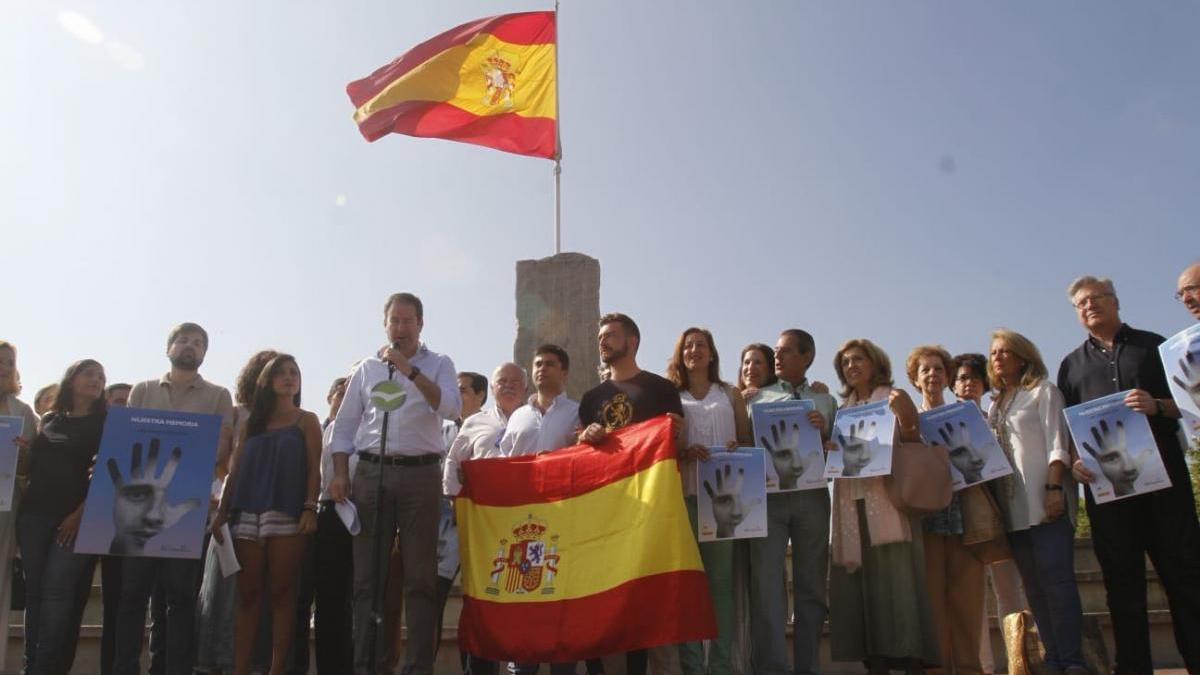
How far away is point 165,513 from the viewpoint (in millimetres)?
5008

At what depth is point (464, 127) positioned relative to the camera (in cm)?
936

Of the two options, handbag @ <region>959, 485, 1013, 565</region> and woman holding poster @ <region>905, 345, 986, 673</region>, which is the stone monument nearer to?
woman holding poster @ <region>905, 345, 986, 673</region>

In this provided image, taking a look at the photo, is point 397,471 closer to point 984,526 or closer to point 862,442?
point 862,442

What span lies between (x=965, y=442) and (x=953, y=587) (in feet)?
Result: 2.83

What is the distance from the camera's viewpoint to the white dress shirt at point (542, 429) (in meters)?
5.32

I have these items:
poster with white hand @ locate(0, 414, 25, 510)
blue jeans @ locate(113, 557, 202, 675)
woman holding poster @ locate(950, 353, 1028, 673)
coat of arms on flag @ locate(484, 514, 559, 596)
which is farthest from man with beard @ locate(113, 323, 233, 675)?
woman holding poster @ locate(950, 353, 1028, 673)

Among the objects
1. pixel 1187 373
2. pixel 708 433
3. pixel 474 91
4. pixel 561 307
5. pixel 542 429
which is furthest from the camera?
pixel 474 91

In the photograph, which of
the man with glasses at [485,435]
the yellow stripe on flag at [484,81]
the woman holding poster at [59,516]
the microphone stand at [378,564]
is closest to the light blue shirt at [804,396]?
the man with glasses at [485,435]

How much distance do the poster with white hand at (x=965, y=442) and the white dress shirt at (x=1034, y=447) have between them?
119mm

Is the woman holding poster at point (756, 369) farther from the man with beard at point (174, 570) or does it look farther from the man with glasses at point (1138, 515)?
the man with beard at point (174, 570)

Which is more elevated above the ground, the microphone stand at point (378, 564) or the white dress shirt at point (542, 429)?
the white dress shirt at point (542, 429)

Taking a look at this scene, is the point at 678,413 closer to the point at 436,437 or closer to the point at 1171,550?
the point at 436,437

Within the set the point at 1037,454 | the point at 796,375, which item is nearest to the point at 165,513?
the point at 796,375

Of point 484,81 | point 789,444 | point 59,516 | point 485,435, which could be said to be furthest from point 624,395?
point 484,81
